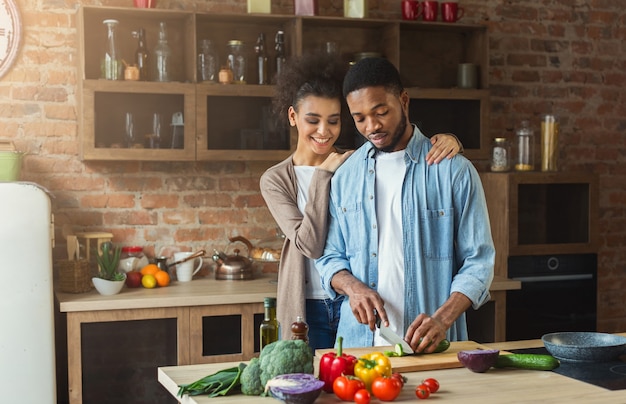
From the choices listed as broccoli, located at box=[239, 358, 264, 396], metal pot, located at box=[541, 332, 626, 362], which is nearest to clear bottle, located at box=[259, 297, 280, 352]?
broccoli, located at box=[239, 358, 264, 396]

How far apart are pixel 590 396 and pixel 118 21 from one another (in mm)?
3095

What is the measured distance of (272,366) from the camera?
79.1 inches

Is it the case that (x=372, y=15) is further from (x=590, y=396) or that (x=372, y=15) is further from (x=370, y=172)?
(x=590, y=396)

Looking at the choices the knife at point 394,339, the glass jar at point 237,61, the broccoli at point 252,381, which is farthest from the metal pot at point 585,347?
the glass jar at point 237,61

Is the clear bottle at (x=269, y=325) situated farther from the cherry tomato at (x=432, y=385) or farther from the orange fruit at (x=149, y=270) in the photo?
the orange fruit at (x=149, y=270)

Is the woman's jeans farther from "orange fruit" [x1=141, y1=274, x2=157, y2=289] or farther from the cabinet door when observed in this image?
"orange fruit" [x1=141, y1=274, x2=157, y2=289]

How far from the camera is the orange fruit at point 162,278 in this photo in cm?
418

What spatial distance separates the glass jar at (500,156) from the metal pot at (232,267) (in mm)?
1432

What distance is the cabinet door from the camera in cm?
391

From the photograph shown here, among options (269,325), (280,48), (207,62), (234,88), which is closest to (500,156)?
(280,48)

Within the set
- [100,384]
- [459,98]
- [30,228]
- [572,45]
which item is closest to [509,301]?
[459,98]

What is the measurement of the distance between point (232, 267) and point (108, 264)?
0.66 metres

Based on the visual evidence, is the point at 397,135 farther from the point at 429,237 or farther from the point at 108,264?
the point at 108,264

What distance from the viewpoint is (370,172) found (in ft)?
8.96
